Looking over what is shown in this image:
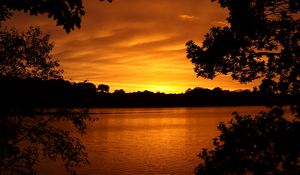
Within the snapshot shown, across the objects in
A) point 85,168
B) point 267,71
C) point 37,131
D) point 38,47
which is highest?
point 38,47

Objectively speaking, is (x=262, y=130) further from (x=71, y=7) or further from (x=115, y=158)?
(x=115, y=158)

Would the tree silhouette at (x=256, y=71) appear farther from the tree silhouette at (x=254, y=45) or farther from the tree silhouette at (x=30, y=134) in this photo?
the tree silhouette at (x=30, y=134)

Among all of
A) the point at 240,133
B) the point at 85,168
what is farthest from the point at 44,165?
the point at 240,133

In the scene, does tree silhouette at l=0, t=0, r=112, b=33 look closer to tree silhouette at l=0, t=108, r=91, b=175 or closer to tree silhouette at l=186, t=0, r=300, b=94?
tree silhouette at l=186, t=0, r=300, b=94

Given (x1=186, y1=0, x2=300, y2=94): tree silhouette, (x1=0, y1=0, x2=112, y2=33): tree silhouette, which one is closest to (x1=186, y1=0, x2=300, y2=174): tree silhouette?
(x1=186, y1=0, x2=300, y2=94): tree silhouette

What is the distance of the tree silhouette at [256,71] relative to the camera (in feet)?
37.9

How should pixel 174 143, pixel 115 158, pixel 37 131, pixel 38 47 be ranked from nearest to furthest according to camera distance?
pixel 37 131 < pixel 38 47 < pixel 115 158 < pixel 174 143

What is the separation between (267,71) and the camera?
12602 millimetres

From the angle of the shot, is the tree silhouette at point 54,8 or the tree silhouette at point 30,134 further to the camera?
the tree silhouette at point 30,134

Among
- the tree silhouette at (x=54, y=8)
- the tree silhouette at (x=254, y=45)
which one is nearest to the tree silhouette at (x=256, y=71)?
the tree silhouette at (x=254, y=45)

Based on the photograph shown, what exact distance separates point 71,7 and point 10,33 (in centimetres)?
1352

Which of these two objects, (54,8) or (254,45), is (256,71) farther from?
(54,8)

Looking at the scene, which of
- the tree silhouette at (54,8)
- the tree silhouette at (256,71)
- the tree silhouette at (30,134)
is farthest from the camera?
the tree silhouette at (30,134)

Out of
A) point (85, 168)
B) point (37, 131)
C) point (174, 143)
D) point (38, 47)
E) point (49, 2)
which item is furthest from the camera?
point (174, 143)
